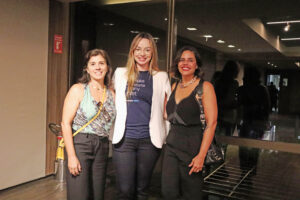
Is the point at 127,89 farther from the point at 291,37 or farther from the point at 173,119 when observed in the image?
the point at 291,37

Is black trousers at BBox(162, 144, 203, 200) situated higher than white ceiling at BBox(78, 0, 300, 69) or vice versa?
white ceiling at BBox(78, 0, 300, 69)

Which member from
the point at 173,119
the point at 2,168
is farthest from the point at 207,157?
the point at 2,168

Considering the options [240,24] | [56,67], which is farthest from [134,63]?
[56,67]

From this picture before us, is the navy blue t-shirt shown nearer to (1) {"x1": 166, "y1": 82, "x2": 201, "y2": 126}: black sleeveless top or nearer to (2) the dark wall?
(1) {"x1": 166, "y1": 82, "x2": 201, "y2": 126}: black sleeveless top

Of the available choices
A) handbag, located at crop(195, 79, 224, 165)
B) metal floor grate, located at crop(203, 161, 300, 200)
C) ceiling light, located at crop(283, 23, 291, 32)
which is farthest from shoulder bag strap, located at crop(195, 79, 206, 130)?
metal floor grate, located at crop(203, 161, 300, 200)

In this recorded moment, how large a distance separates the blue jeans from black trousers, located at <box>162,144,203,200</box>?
0.14m

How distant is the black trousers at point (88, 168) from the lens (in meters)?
1.95

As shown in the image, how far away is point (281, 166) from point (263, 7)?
63.9 inches

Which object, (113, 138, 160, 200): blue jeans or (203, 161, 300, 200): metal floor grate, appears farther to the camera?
(203, 161, 300, 200): metal floor grate

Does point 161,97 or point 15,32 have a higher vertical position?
point 15,32

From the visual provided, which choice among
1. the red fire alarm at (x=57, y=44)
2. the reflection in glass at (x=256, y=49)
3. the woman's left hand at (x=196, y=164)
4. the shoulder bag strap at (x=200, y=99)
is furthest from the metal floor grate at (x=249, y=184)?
the red fire alarm at (x=57, y=44)

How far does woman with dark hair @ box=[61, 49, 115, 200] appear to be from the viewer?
1.95 metres

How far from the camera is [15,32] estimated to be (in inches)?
123

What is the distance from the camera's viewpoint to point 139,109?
205 cm
